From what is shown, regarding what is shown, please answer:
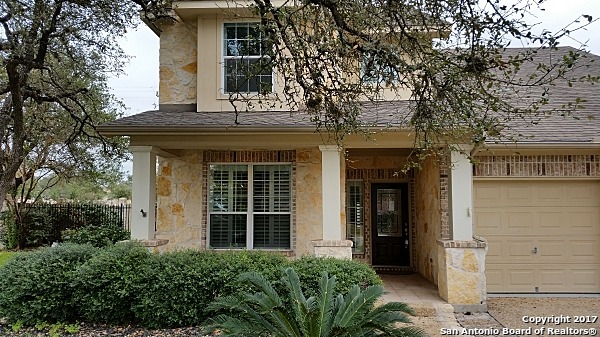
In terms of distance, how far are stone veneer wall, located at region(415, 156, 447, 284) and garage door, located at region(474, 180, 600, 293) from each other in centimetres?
76

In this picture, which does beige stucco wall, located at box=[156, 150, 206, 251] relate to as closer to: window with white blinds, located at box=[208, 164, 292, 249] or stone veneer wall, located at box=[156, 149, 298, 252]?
stone veneer wall, located at box=[156, 149, 298, 252]

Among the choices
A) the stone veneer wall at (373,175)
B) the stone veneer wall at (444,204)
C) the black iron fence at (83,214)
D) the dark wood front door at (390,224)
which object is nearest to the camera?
the stone veneer wall at (444,204)

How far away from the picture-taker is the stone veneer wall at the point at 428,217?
919 centimetres

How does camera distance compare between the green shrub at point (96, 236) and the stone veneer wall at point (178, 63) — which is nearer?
the stone veneer wall at point (178, 63)

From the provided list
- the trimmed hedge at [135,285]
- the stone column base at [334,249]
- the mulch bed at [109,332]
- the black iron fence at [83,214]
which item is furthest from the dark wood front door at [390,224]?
the black iron fence at [83,214]

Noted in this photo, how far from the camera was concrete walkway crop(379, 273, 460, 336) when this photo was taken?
23.4 feet

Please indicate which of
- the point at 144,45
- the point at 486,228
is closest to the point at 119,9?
the point at 144,45

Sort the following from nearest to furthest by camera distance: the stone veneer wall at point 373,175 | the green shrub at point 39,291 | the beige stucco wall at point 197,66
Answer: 1. the green shrub at point 39,291
2. the beige stucco wall at point 197,66
3. the stone veneer wall at point 373,175

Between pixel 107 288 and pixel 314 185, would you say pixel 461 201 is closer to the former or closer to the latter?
pixel 314 185

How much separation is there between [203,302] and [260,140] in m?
2.92

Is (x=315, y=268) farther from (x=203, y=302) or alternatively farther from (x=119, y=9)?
(x=119, y=9)

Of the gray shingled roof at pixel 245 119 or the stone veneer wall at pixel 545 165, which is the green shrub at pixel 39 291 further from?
the stone veneer wall at pixel 545 165

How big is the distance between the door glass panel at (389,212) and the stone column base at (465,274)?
370cm

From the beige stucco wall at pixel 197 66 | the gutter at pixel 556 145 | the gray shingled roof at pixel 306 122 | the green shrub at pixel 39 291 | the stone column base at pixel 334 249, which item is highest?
the beige stucco wall at pixel 197 66
